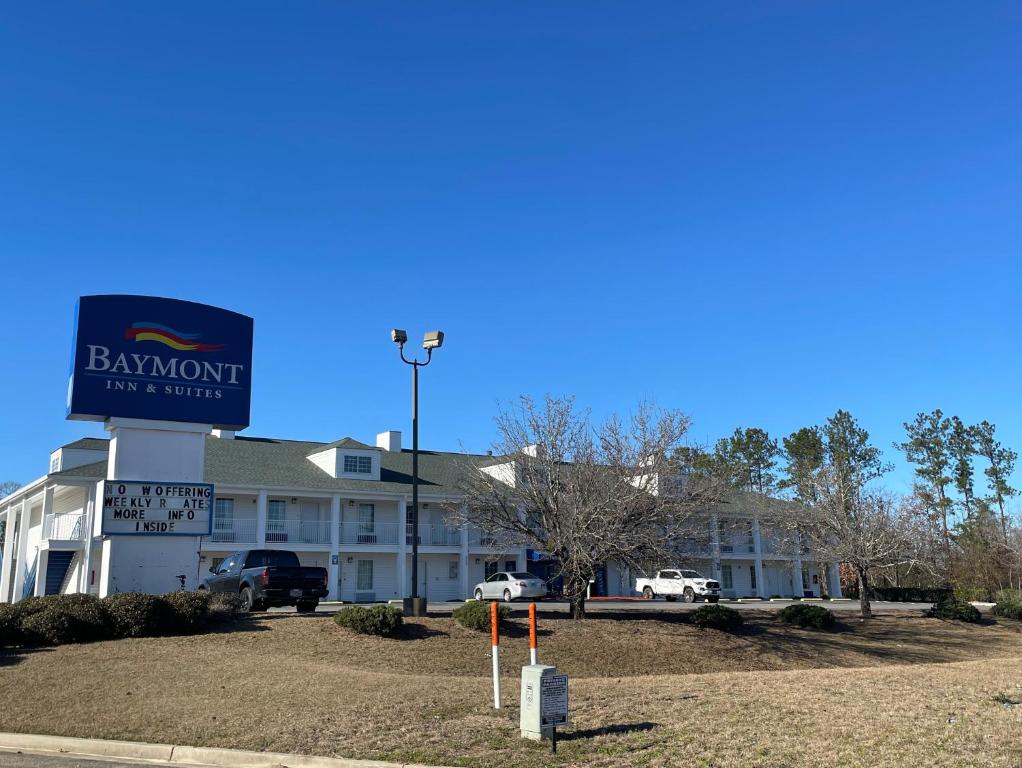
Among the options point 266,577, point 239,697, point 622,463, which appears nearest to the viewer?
point 239,697

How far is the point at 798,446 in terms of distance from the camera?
63.5 m

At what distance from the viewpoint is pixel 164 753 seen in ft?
30.5

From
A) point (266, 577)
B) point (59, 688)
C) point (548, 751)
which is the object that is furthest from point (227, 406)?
point (548, 751)

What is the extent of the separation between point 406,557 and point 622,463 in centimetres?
2033

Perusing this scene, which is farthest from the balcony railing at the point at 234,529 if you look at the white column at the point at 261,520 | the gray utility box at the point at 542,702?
the gray utility box at the point at 542,702

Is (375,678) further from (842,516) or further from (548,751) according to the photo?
(842,516)

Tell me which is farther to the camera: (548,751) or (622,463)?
(622,463)

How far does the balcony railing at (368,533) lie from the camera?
130 feet

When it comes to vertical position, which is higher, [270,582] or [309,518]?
[309,518]

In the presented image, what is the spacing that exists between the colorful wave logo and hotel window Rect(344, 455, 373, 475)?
62.6 ft

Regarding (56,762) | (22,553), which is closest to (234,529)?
(22,553)

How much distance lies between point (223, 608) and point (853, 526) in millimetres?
23515

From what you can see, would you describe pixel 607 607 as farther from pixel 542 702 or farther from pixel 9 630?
pixel 542 702

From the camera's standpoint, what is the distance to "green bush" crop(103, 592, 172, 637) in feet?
55.1
